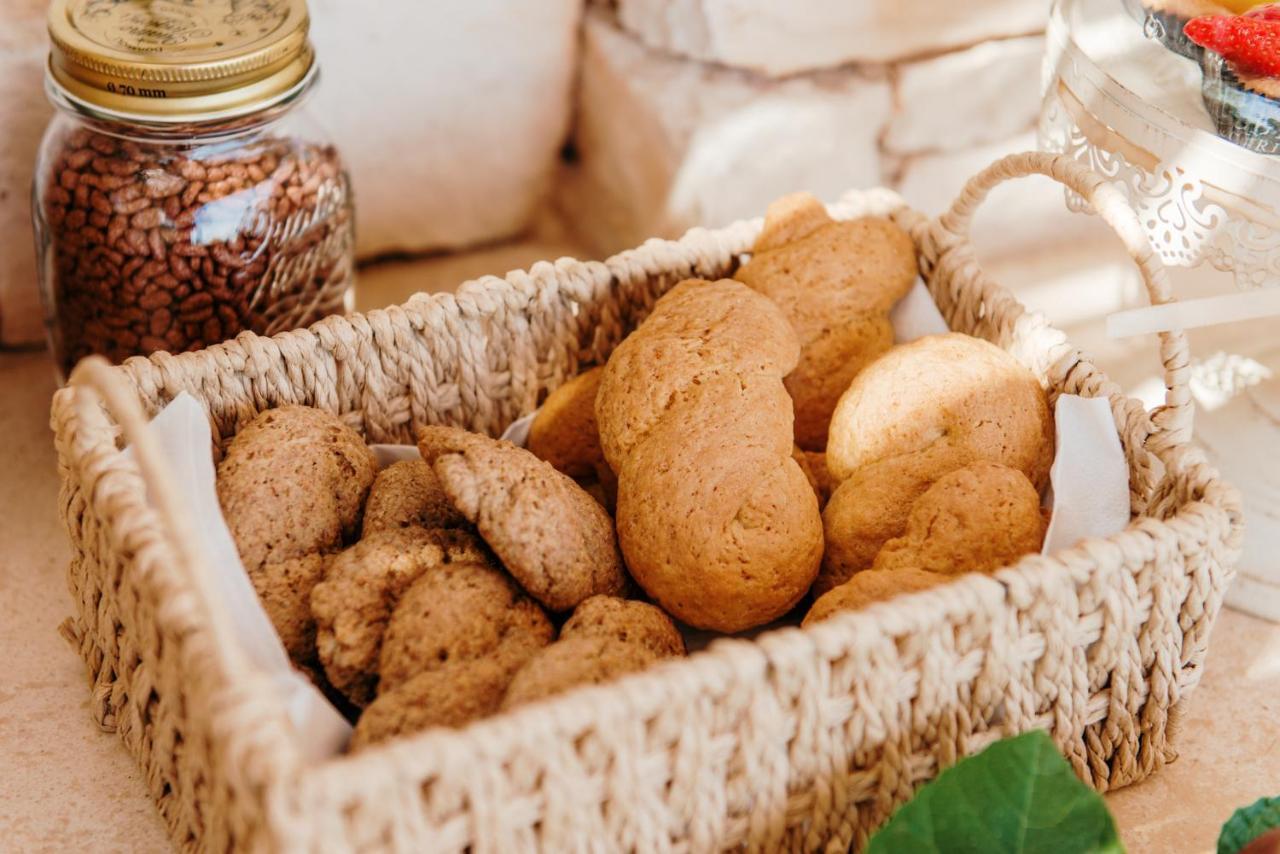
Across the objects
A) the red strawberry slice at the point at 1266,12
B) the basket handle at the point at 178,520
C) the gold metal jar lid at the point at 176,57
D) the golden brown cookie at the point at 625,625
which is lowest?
the golden brown cookie at the point at 625,625

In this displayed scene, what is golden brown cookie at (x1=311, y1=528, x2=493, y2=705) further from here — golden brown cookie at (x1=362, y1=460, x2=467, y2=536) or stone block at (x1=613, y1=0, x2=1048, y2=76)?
stone block at (x1=613, y1=0, x2=1048, y2=76)

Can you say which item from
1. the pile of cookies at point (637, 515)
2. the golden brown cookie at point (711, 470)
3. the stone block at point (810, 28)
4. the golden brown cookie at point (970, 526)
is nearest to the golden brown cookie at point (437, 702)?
the pile of cookies at point (637, 515)

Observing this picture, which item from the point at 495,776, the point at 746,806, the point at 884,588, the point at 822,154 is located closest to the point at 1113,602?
the point at 884,588

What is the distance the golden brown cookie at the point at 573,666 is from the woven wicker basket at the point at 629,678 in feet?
0.17

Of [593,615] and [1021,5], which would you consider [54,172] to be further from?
[1021,5]

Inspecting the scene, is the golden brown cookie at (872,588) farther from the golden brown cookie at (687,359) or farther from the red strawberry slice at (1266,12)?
the red strawberry slice at (1266,12)

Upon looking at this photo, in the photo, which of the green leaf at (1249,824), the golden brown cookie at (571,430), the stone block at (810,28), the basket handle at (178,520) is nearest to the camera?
the basket handle at (178,520)

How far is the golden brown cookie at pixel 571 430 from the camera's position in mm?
854

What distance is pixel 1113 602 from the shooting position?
0.65m

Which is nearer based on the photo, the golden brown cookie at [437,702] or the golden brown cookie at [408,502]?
the golden brown cookie at [437,702]

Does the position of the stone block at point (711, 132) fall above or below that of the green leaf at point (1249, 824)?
above

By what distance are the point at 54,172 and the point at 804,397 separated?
0.55 meters

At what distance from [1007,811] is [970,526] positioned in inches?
6.9

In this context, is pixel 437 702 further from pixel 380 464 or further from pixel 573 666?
pixel 380 464
